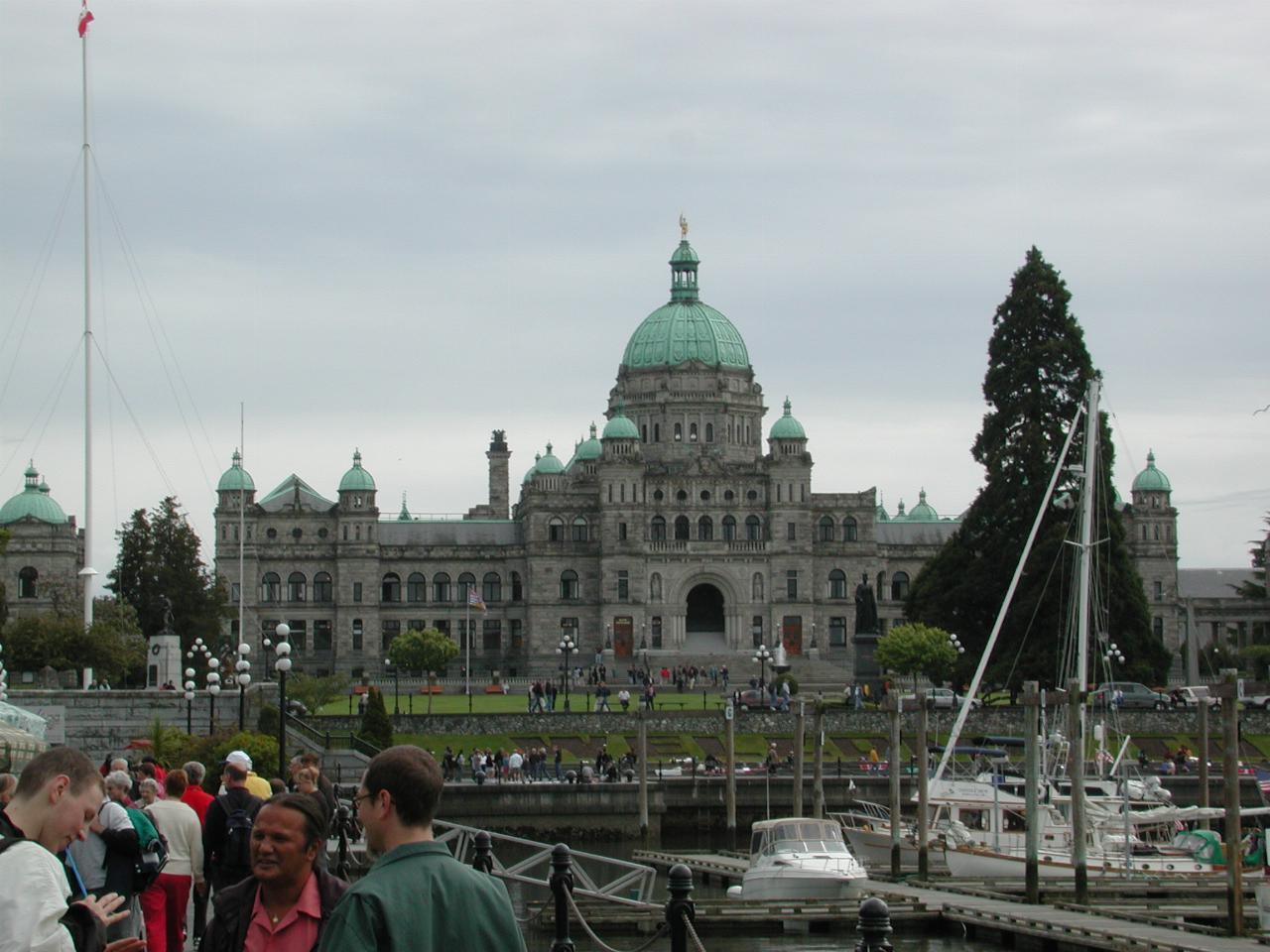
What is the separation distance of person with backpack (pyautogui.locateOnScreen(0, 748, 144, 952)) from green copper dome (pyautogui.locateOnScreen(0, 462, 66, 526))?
4402 inches

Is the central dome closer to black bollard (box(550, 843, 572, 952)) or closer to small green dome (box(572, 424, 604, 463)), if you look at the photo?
small green dome (box(572, 424, 604, 463))

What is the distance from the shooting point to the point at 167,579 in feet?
316

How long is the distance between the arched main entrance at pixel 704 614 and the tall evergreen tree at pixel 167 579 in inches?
1261

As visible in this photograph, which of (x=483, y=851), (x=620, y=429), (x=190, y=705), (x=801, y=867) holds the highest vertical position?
(x=620, y=429)

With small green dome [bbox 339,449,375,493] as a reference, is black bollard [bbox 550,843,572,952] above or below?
below

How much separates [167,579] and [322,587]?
84.4ft

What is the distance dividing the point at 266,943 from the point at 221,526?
113377mm

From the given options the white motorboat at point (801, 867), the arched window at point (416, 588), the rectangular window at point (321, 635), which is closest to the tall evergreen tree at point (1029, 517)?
the white motorboat at point (801, 867)

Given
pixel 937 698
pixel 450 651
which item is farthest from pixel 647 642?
pixel 937 698

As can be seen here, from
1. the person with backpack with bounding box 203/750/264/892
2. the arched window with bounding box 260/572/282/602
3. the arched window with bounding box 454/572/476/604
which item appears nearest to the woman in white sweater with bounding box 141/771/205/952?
the person with backpack with bounding box 203/750/264/892

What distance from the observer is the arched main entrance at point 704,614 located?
120 metres

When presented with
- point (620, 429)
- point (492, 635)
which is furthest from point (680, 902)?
point (492, 635)

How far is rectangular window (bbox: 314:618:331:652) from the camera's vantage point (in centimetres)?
12038

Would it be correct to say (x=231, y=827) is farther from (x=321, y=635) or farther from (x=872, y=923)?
(x=321, y=635)
